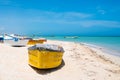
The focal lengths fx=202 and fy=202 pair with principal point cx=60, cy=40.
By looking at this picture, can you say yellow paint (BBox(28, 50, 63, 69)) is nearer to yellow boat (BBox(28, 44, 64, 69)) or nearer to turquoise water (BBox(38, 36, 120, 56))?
yellow boat (BBox(28, 44, 64, 69))

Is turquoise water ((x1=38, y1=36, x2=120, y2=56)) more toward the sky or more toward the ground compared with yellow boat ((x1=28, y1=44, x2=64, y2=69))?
more toward the ground

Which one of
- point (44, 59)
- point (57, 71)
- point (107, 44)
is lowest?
point (107, 44)

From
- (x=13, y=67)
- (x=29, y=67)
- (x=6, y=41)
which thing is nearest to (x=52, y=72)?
(x=29, y=67)

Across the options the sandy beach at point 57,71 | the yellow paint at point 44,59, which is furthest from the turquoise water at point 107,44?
the yellow paint at point 44,59

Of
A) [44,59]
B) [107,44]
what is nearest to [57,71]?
[44,59]

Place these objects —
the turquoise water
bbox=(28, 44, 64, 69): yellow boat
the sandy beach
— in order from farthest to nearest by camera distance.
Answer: the turquoise water, bbox=(28, 44, 64, 69): yellow boat, the sandy beach

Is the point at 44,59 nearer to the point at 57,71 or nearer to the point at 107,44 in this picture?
the point at 57,71

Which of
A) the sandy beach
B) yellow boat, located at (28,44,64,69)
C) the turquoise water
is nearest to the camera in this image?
the sandy beach

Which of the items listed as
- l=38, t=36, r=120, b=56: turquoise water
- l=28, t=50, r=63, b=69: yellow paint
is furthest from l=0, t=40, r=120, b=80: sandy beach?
l=38, t=36, r=120, b=56: turquoise water

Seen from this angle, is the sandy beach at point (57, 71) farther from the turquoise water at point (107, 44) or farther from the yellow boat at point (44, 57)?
the turquoise water at point (107, 44)

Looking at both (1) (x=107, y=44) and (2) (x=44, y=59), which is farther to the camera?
(1) (x=107, y=44)

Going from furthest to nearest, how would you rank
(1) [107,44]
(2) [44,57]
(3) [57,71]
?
(1) [107,44] < (3) [57,71] < (2) [44,57]

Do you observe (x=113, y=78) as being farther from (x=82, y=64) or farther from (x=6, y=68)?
(x=6, y=68)

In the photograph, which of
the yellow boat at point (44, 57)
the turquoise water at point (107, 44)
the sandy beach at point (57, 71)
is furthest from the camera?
the turquoise water at point (107, 44)
